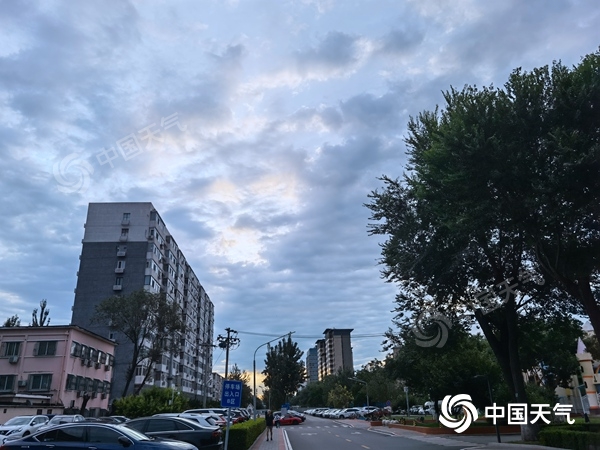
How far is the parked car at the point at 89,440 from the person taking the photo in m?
11.3

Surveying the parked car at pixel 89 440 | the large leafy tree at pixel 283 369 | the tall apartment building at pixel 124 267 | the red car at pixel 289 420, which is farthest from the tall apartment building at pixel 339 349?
the parked car at pixel 89 440

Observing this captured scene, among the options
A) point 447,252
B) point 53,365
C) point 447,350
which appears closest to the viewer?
point 447,252

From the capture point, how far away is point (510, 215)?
57.7 ft

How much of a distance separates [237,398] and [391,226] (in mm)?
14467

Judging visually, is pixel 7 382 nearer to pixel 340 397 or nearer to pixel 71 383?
pixel 71 383

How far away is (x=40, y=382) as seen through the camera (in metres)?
41.2

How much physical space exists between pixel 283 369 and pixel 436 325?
5727 cm

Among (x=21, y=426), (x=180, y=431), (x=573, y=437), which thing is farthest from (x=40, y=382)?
(x=573, y=437)

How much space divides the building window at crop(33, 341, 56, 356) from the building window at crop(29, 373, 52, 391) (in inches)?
71.0

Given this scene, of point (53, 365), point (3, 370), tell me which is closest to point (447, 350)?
point (53, 365)

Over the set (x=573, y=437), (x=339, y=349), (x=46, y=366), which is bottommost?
(x=573, y=437)

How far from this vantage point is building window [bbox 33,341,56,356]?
41906mm

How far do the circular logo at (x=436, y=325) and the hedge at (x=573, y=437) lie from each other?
25.2 ft

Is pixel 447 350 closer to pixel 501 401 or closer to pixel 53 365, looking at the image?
pixel 501 401
